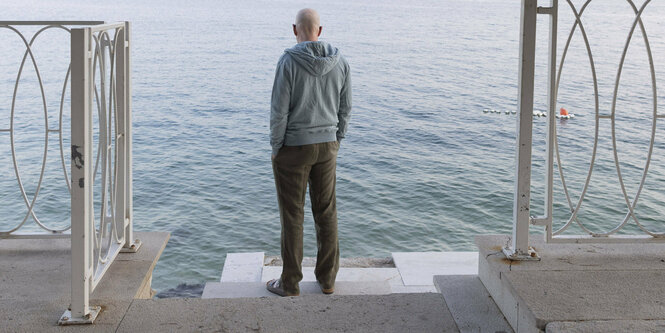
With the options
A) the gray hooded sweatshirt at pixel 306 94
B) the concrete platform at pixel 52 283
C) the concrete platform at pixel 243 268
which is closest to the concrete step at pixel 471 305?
the gray hooded sweatshirt at pixel 306 94

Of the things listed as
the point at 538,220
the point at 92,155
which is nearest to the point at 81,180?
the point at 92,155

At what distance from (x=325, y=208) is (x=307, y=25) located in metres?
0.91

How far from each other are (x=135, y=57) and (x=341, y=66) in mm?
25959

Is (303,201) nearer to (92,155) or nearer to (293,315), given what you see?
(293,315)

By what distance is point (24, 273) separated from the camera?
2.70 m

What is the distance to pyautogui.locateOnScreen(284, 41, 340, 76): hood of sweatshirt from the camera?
10.1 ft

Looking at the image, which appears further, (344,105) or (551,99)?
(344,105)

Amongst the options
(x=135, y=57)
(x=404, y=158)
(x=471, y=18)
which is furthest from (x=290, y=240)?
(x=471, y=18)

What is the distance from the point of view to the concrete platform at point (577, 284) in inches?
87.0

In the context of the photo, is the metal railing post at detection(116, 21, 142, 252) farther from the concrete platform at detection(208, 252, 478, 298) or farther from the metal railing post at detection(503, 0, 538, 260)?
the metal railing post at detection(503, 0, 538, 260)

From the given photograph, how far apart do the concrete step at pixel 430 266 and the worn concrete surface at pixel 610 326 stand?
92.4 inches

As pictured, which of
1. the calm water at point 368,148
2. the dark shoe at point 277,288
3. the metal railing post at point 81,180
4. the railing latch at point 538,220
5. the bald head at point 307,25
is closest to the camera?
the metal railing post at point 81,180

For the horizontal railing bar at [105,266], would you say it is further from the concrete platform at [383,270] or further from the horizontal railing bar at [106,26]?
the concrete platform at [383,270]

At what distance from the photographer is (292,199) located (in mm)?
3271
